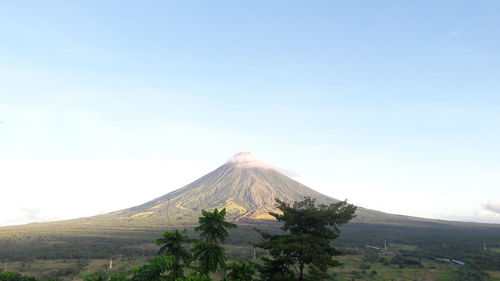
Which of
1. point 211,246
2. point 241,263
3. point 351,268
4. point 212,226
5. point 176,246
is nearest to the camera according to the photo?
point 241,263

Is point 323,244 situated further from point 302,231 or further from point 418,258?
point 418,258

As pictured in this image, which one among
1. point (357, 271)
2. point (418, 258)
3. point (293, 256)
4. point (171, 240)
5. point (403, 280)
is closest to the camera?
point (171, 240)

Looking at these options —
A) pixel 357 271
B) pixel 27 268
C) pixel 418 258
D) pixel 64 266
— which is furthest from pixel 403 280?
pixel 27 268

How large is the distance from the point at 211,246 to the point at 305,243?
22.4 ft

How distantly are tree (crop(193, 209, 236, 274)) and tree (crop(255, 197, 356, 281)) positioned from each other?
428 cm

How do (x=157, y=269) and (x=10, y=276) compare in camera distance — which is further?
(x=10, y=276)

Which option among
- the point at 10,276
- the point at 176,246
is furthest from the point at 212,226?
the point at 10,276

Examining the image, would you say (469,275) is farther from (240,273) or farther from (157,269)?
(157,269)

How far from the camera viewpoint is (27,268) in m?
68.0

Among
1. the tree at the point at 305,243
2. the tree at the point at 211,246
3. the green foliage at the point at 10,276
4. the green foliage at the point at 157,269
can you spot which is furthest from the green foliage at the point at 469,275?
the green foliage at the point at 10,276

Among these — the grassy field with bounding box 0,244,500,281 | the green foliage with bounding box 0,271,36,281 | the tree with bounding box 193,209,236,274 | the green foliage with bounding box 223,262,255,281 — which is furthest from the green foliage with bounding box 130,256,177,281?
the grassy field with bounding box 0,244,500,281

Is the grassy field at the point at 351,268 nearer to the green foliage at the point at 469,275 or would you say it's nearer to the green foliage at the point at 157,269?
the green foliage at the point at 469,275

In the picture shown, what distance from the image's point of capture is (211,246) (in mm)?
21938

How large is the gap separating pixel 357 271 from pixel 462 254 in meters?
41.1
